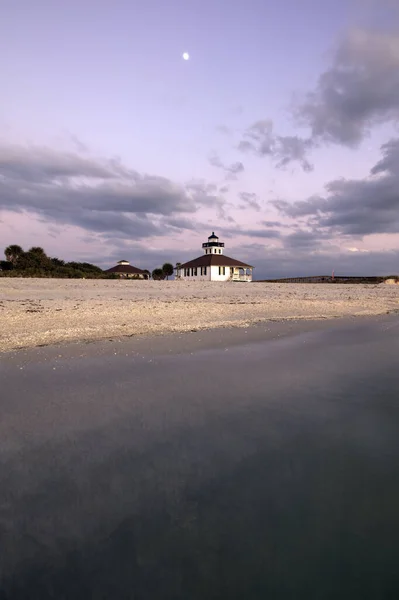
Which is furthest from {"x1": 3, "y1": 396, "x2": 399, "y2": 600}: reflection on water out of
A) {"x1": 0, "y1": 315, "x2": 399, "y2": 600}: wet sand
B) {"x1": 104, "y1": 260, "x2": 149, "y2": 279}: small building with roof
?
{"x1": 104, "y1": 260, "x2": 149, "y2": 279}: small building with roof

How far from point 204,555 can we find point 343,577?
2.76 ft

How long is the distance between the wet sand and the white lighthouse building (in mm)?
73503

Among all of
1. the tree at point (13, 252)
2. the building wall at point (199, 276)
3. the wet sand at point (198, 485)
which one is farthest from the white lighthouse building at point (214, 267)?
the wet sand at point (198, 485)

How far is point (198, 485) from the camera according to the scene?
334cm

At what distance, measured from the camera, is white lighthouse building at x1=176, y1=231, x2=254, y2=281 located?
8075 cm

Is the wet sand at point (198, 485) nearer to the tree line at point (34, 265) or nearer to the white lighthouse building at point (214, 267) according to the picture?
the tree line at point (34, 265)

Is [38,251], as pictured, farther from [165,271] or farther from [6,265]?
[165,271]

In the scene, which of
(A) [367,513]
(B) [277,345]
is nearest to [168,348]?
(B) [277,345]

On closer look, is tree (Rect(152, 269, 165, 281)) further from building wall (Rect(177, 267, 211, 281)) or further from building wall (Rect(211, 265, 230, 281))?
building wall (Rect(211, 265, 230, 281))

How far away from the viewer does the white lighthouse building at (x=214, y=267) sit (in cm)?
8075

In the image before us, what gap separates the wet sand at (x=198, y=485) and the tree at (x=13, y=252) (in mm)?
56126

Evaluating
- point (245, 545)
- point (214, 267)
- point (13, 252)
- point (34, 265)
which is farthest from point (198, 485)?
point (214, 267)

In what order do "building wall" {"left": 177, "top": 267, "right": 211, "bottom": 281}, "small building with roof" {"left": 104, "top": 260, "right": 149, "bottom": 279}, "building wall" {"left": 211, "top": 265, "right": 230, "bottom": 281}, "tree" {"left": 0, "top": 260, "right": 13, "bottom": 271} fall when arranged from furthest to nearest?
"small building with roof" {"left": 104, "top": 260, "right": 149, "bottom": 279}
"building wall" {"left": 177, "top": 267, "right": 211, "bottom": 281}
"building wall" {"left": 211, "top": 265, "right": 230, "bottom": 281}
"tree" {"left": 0, "top": 260, "right": 13, "bottom": 271}

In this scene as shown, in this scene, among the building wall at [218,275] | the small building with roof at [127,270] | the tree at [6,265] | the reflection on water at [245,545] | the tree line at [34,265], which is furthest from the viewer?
the small building with roof at [127,270]
